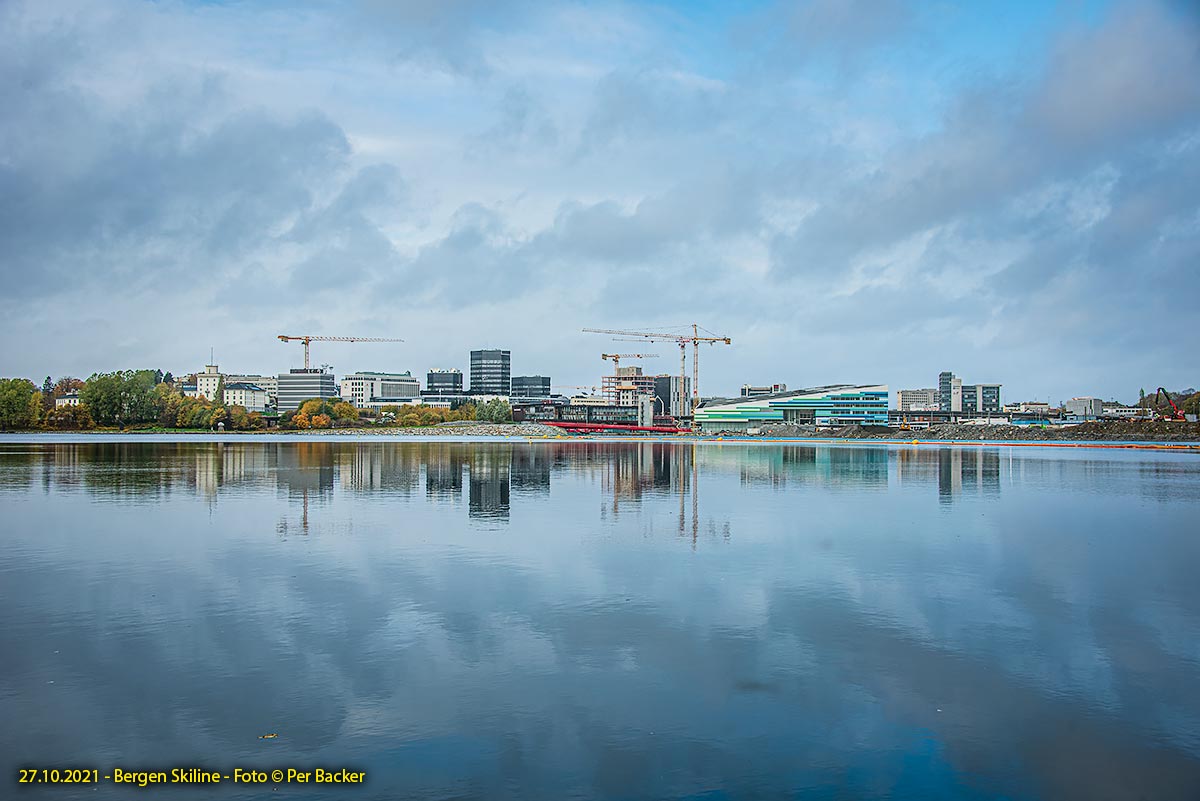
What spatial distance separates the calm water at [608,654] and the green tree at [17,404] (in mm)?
161477

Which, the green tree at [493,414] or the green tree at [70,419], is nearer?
the green tree at [70,419]

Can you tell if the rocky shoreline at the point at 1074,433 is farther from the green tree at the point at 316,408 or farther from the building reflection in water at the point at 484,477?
the green tree at the point at 316,408

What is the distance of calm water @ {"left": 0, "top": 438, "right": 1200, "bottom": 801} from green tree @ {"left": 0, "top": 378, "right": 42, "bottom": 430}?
16148 cm

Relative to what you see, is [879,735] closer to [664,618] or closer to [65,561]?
[664,618]

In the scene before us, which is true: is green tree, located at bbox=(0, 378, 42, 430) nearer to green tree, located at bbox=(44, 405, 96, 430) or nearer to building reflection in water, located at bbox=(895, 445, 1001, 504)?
green tree, located at bbox=(44, 405, 96, 430)

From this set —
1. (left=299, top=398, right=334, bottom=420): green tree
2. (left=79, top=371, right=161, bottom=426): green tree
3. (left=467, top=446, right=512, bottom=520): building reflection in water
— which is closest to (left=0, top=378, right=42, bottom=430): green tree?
(left=79, top=371, right=161, bottom=426): green tree

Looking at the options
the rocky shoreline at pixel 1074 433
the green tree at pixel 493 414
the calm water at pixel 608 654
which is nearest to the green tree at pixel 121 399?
the green tree at pixel 493 414

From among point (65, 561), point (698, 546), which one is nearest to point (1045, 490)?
point (698, 546)

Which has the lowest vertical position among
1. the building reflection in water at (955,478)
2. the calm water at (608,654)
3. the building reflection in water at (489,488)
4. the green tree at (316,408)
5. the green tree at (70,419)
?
the building reflection in water at (955,478)

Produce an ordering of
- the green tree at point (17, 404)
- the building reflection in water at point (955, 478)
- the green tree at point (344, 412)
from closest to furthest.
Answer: the building reflection in water at point (955, 478) < the green tree at point (17, 404) < the green tree at point (344, 412)

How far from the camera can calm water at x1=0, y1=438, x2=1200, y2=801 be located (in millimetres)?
8352

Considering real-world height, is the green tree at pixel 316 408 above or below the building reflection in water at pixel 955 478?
above

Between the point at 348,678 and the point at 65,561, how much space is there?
10839 mm

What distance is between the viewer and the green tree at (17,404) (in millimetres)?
157500
